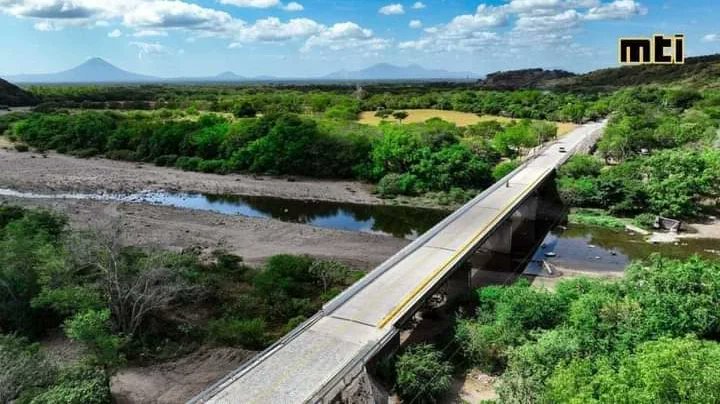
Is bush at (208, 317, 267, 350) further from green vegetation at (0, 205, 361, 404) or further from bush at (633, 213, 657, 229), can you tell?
bush at (633, 213, 657, 229)

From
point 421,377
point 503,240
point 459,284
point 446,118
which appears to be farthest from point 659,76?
point 421,377

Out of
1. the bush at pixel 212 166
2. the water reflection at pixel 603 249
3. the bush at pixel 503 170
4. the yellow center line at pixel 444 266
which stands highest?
the bush at pixel 212 166

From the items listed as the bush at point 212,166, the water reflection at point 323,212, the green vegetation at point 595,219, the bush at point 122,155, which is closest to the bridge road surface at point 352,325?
the water reflection at point 323,212

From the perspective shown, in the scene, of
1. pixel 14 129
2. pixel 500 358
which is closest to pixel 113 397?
pixel 500 358

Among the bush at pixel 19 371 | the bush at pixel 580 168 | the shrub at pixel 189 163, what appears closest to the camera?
the bush at pixel 19 371

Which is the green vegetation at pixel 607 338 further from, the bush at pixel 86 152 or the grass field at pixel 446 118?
the grass field at pixel 446 118

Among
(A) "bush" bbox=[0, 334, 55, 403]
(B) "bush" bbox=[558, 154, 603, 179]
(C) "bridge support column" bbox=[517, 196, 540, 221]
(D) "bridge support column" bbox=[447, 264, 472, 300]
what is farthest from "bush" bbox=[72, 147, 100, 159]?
(D) "bridge support column" bbox=[447, 264, 472, 300]
